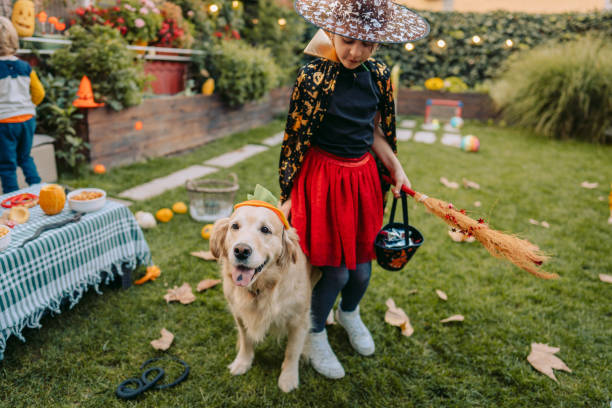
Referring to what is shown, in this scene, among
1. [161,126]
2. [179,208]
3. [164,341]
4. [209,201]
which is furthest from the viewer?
[161,126]

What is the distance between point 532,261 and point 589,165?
18.9 feet

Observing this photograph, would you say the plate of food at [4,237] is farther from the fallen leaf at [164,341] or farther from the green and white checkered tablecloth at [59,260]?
the fallen leaf at [164,341]

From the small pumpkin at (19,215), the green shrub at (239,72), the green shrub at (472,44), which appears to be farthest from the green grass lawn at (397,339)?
the green shrub at (472,44)

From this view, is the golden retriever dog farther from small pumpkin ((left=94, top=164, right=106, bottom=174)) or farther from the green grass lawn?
small pumpkin ((left=94, top=164, right=106, bottom=174))

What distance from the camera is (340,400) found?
6.91ft

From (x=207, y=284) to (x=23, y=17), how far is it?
3594mm

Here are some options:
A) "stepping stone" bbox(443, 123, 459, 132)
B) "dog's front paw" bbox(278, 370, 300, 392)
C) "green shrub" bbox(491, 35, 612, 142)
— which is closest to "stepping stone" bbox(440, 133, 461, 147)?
"stepping stone" bbox(443, 123, 459, 132)

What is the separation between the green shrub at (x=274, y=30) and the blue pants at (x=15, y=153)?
5714 mm

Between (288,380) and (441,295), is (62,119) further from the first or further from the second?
(441,295)

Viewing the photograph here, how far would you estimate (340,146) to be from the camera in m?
2.05

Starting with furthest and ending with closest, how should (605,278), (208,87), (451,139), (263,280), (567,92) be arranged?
(451,139) → (567,92) → (208,87) → (605,278) → (263,280)

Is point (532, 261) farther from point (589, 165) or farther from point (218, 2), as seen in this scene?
point (218, 2)

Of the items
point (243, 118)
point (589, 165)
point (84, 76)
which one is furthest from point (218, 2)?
point (589, 165)

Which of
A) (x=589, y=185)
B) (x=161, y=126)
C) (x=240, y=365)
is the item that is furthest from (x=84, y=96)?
(x=589, y=185)
